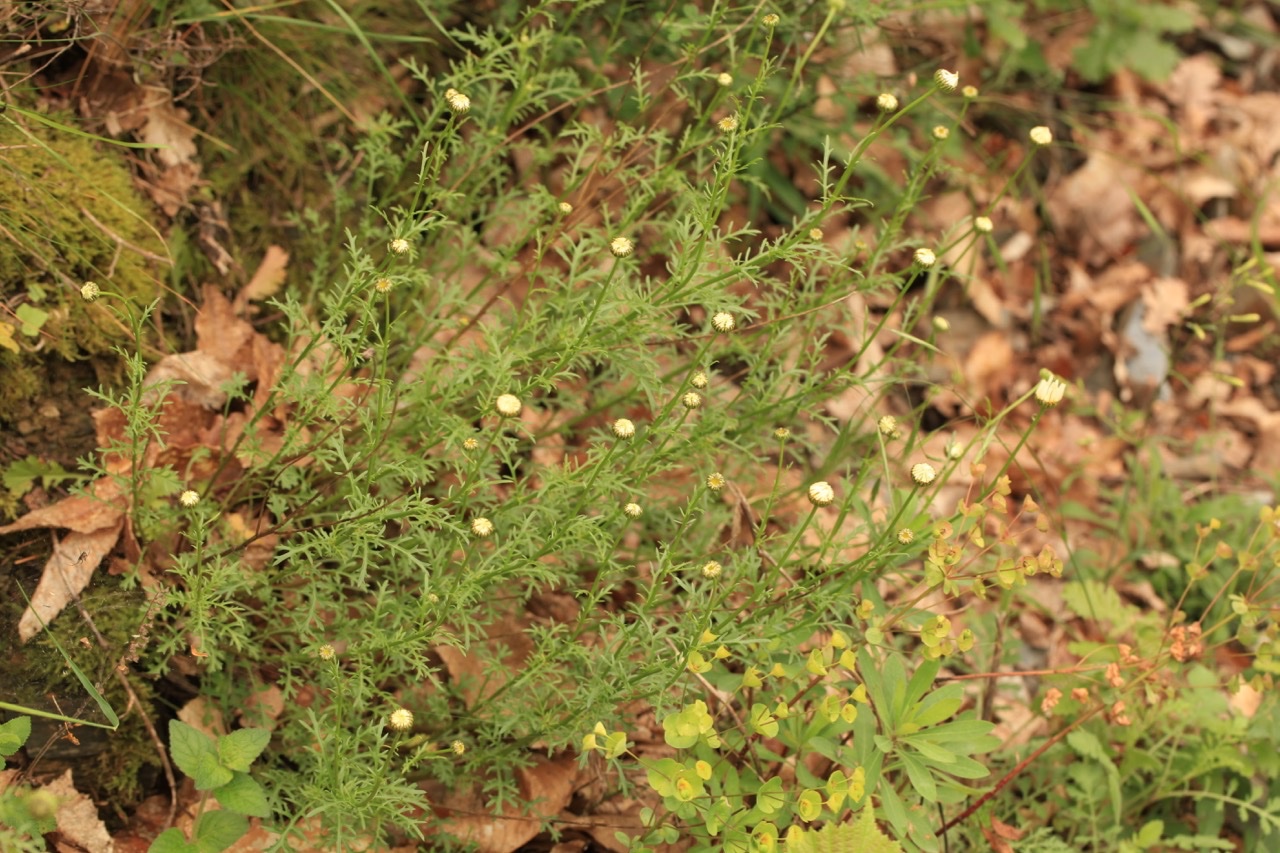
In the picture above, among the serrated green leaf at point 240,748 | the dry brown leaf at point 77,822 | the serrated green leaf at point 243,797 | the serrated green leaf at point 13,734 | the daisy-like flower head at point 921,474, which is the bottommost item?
the dry brown leaf at point 77,822

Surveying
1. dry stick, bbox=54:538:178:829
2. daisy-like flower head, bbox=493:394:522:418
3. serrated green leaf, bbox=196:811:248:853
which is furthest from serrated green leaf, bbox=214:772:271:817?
daisy-like flower head, bbox=493:394:522:418

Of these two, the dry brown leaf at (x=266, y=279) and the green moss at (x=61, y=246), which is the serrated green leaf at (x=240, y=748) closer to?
the green moss at (x=61, y=246)

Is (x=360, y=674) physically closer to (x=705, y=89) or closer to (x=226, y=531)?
(x=226, y=531)

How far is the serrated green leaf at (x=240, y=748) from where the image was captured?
7.16ft

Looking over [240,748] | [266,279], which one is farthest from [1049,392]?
[266,279]

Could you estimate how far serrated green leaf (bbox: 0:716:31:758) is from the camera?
1.96m

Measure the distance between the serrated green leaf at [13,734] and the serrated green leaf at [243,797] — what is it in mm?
370

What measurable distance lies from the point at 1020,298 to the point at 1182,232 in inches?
41.1

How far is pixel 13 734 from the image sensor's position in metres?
1.97

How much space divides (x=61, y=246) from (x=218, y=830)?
→ 151 cm

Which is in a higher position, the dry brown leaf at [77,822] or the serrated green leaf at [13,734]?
the serrated green leaf at [13,734]

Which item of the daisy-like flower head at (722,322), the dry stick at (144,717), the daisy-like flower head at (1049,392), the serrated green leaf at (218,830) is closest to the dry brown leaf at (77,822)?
the dry stick at (144,717)

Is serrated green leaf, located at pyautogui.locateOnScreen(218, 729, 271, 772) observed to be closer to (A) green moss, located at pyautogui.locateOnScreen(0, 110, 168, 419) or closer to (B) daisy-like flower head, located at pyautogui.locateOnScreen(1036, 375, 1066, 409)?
(A) green moss, located at pyautogui.locateOnScreen(0, 110, 168, 419)

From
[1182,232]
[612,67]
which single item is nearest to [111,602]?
[612,67]
